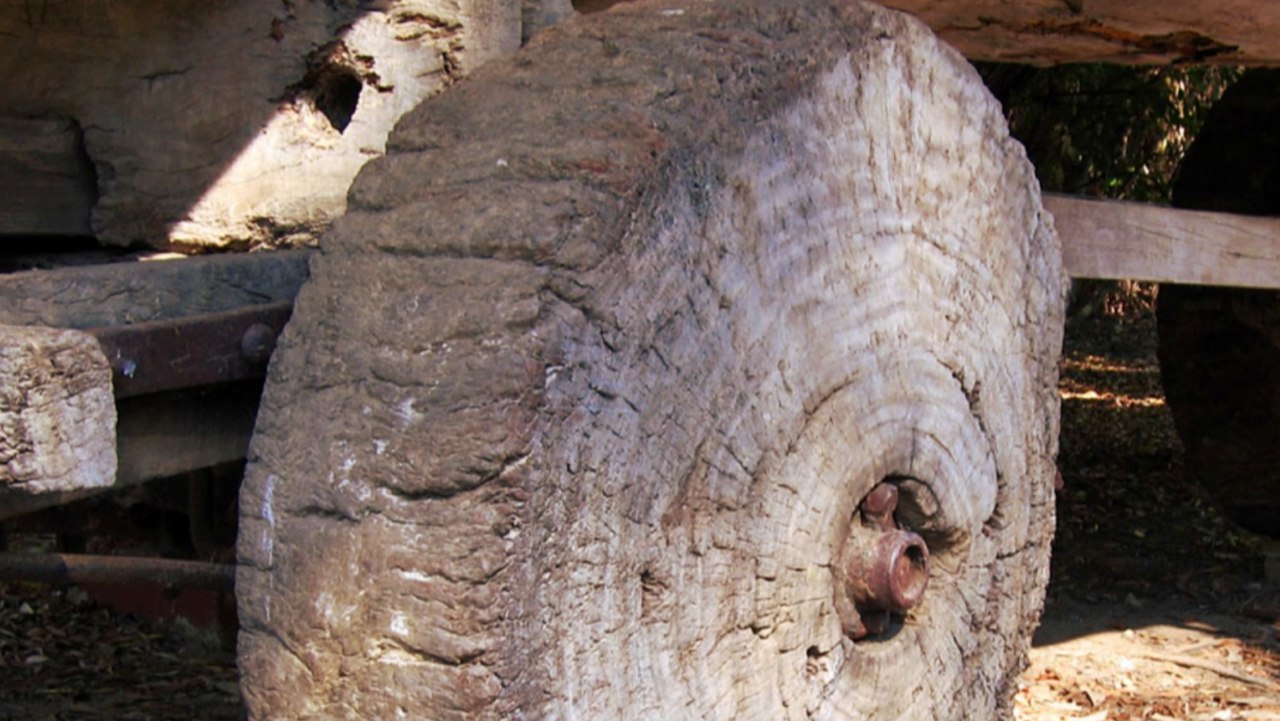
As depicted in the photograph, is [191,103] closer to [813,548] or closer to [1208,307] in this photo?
[813,548]

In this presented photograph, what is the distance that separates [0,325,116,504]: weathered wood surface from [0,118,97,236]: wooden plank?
3.45 feet

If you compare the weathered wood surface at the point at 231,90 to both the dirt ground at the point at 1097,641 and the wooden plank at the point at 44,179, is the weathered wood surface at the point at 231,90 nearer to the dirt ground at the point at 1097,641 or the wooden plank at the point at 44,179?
the wooden plank at the point at 44,179

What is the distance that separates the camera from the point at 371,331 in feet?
4.94

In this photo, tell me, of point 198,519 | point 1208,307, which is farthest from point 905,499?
point 1208,307

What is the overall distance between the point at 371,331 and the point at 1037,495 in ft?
3.83

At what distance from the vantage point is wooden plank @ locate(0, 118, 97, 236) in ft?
7.72

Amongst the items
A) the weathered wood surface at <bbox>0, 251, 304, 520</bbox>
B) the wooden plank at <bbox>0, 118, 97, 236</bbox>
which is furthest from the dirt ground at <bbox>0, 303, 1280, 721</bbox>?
the weathered wood surface at <bbox>0, 251, 304, 520</bbox>

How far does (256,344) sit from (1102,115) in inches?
265

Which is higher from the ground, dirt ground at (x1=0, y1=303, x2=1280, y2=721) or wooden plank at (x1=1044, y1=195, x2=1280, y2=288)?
wooden plank at (x1=1044, y1=195, x2=1280, y2=288)

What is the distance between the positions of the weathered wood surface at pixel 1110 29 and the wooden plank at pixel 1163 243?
0.38 metres

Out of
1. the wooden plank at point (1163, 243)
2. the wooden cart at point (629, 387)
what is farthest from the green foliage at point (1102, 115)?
the wooden cart at point (629, 387)

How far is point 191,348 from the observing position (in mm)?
1599

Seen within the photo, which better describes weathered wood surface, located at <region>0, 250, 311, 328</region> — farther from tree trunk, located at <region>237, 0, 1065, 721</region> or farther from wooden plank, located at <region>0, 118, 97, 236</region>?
wooden plank, located at <region>0, 118, 97, 236</region>

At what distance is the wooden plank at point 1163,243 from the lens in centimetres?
269
